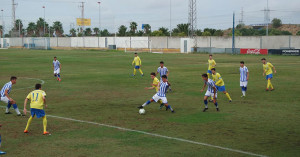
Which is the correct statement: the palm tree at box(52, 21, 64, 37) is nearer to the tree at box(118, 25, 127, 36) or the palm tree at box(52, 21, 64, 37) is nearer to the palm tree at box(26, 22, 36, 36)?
the palm tree at box(26, 22, 36, 36)

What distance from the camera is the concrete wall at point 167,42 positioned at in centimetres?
8525

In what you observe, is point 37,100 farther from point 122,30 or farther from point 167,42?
point 122,30

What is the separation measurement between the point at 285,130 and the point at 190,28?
247ft

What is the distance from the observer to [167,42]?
4309 inches

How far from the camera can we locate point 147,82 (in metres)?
30.0

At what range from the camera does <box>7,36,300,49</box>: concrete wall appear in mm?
85250

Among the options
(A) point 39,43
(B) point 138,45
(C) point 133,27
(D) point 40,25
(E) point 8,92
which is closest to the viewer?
(E) point 8,92

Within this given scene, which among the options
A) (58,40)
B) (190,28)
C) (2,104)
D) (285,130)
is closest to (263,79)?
(285,130)

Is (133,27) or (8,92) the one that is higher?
(133,27)

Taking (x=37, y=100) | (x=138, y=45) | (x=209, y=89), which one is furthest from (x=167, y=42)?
(x=37, y=100)

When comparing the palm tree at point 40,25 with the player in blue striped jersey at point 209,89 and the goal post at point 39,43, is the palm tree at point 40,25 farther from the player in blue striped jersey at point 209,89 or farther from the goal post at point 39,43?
the player in blue striped jersey at point 209,89

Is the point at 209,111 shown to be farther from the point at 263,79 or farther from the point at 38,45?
the point at 38,45

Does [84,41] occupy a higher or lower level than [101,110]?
higher

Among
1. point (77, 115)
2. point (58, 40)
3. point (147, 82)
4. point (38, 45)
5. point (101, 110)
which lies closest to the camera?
point (77, 115)
